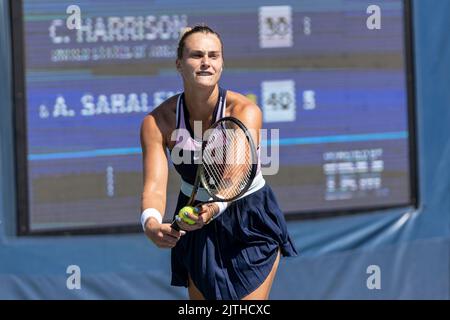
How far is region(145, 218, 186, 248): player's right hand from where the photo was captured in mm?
3824

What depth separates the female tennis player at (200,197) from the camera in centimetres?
399

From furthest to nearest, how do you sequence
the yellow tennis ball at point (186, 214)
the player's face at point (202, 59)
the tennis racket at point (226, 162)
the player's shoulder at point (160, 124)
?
the player's shoulder at point (160, 124), the player's face at point (202, 59), the tennis racket at point (226, 162), the yellow tennis ball at point (186, 214)

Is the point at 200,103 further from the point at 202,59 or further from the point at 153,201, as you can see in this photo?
the point at 153,201

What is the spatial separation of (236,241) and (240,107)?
54 cm

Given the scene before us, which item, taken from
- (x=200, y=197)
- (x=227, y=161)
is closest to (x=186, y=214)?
(x=227, y=161)

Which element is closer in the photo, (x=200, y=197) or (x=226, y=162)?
(x=226, y=162)

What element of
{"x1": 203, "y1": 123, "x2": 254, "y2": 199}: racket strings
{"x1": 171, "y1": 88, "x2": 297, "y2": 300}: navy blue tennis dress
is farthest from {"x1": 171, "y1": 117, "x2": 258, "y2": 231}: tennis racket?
{"x1": 171, "y1": 88, "x2": 297, "y2": 300}: navy blue tennis dress

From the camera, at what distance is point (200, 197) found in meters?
4.13

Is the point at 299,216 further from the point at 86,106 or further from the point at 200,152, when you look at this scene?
the point at 200,152

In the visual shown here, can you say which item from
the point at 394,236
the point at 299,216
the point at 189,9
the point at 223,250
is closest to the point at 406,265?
the point at 394,236

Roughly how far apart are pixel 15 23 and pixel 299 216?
6.35 ft

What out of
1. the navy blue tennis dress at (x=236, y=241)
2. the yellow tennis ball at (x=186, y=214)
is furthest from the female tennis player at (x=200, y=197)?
the yellow tennis ball at (x=186, y=214)

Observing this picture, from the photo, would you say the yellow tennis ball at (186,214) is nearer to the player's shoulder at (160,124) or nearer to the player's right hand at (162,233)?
the player's right hand at (162,233)

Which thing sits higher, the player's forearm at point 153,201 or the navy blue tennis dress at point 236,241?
the player's forearm at point 153,201
